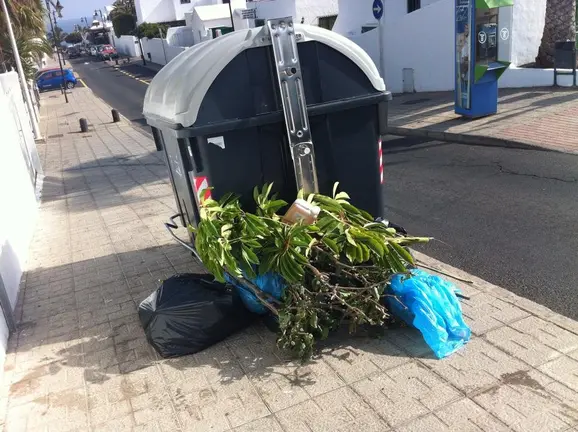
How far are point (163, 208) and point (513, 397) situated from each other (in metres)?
6.28

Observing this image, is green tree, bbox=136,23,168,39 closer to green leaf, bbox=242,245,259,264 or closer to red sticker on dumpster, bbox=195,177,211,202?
red sticker on dumpster, bbox=195,177,211,202

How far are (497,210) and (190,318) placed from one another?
4.35 m

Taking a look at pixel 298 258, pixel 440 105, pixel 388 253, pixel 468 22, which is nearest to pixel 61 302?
pixel 298 258

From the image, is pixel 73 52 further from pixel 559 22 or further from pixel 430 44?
pixel 559 22

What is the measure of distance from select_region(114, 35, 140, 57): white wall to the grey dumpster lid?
57.1m

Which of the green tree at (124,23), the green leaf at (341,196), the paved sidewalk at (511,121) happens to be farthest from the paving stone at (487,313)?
the green tree at (124,23)

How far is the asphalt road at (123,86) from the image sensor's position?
78.9 ft

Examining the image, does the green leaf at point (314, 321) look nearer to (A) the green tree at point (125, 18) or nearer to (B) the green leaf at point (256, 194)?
(B) the green leaf at point (256, 194)

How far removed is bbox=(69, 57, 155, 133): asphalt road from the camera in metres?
24.0

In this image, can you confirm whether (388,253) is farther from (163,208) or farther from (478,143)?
(478,143)

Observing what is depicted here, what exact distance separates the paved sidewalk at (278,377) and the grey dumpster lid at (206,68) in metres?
1.82

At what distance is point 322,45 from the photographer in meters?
4.20

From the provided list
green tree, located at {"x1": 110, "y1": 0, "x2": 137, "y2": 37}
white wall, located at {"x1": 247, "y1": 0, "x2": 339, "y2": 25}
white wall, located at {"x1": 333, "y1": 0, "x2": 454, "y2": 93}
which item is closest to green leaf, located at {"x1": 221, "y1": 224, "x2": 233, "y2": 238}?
white wall, located at {"x1": 333, "y1": 0, "x2": 454, "y2": 93}

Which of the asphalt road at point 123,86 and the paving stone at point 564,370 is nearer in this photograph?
the paving stone at point 564,370
